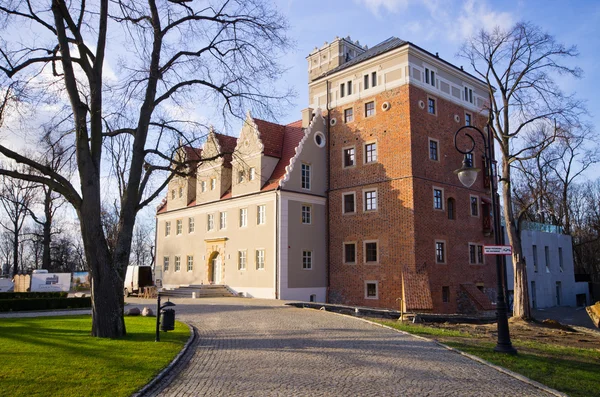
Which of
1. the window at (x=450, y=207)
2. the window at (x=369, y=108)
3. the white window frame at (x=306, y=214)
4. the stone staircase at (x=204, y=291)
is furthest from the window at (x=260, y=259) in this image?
the window at (x=450, y=207)

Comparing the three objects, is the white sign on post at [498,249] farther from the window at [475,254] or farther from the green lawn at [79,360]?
the window at [475,254]

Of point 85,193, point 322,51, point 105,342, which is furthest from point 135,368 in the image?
point 322,51

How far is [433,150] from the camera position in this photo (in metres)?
30.2

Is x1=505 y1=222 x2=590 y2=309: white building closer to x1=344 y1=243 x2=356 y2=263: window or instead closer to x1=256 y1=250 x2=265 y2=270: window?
x1=344 y1=243 x2=356 y2=263: window

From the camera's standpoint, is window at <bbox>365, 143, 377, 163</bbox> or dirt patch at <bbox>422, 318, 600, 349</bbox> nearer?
dirt patch at <bbox>422, 318, 600, 349</bbox>

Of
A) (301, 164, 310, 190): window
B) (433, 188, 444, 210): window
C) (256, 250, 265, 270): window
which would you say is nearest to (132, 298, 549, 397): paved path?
(256, 250, 265, 270): window

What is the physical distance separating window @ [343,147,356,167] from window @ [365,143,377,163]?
1137 mm

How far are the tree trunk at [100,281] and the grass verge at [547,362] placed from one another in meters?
8.83

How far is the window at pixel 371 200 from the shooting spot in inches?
1177

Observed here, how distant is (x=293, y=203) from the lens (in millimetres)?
30734

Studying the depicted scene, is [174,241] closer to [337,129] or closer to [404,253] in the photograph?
[337,129]

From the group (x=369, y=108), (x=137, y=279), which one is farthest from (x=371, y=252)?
(x=137, y=279)

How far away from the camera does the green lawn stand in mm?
8227

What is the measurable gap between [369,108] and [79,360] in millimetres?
24461
